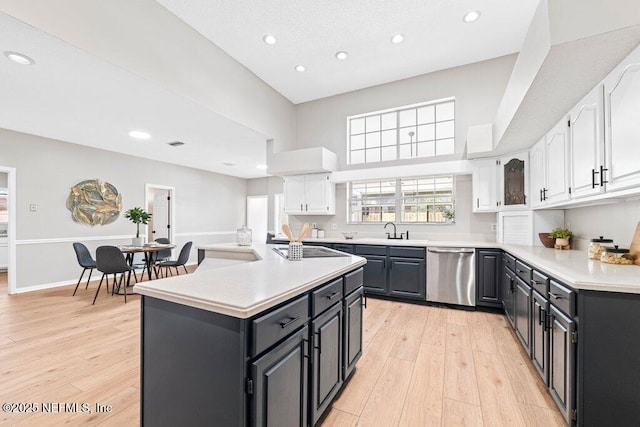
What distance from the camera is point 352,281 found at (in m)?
1.99

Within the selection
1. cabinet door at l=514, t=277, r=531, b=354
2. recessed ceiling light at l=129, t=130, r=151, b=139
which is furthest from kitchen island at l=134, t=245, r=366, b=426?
recessed ceiling light at l=129, t=130, r=151, b=139

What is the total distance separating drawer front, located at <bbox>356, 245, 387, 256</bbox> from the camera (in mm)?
4012

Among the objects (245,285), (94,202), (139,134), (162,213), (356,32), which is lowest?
(245,285)

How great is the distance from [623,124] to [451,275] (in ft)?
8.05

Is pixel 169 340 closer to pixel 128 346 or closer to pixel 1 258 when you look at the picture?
pixel 128 346

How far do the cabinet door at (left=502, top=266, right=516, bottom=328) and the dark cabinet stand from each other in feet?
0.37

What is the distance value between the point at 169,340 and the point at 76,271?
5.70 m

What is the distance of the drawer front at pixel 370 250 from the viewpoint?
4012 mm

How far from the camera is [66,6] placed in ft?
6.96

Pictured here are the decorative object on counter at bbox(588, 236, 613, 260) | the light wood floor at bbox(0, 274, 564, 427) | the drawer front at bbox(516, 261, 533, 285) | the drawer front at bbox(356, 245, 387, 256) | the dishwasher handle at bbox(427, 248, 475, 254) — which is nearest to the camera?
the light wood floor at bbox(0, 274, 564, 427)

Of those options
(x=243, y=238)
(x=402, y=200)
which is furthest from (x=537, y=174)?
(x=243, y=238)

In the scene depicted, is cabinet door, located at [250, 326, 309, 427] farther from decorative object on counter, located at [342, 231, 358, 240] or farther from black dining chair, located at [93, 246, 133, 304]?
black dining chair, located at [93, 246, 133, 304]

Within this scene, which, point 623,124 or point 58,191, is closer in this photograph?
point 623,124

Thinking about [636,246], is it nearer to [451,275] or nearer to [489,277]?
[489,277]
